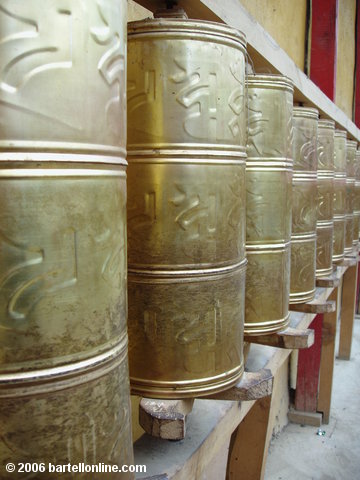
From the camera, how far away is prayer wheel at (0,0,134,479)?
62cm

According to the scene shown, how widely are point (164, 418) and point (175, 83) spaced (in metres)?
0.65

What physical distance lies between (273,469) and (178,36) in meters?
3.32

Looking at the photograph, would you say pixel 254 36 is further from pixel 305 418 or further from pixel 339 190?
pixel 305 418

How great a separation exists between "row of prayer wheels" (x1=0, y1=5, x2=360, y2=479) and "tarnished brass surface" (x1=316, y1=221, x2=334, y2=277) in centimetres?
83

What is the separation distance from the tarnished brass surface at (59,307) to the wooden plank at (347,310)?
474 cm

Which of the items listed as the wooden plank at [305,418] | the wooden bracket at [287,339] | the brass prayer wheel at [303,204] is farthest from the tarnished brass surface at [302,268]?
the wooden plank at [305,418]

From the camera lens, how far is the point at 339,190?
2.85m

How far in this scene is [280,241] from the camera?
4.99 ft

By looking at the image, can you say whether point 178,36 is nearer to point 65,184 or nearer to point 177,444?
point 65,184

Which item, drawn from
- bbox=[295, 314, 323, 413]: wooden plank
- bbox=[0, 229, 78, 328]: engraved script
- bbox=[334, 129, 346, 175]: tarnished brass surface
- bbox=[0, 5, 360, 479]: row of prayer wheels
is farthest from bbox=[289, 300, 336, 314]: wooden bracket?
bbox=[295, 314, 323, 413]: wooden plank

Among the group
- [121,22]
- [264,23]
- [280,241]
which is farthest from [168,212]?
[264,23]

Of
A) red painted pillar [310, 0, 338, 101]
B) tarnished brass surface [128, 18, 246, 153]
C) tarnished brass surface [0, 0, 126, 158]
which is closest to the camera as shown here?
tarnished brass surface [0, 0, 126, 158]

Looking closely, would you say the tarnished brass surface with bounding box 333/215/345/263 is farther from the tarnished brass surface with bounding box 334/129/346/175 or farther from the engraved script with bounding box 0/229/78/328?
the engraved script with bounding box 0/229/78/328

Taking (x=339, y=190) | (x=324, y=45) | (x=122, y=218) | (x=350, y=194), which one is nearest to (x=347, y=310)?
(x=350, y=194)
